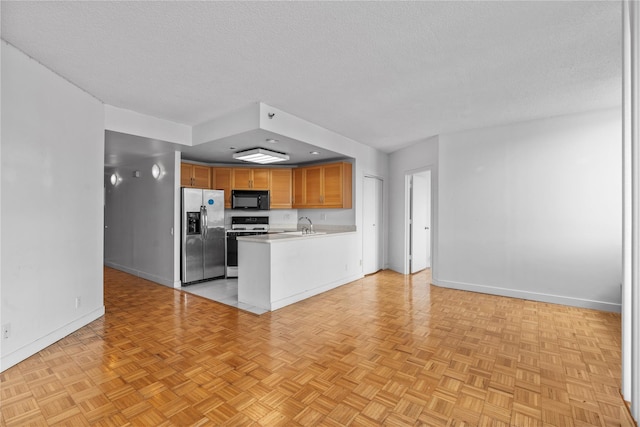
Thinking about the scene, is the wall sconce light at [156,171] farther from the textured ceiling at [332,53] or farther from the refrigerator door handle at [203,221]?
the textured ceiling at [332,53]

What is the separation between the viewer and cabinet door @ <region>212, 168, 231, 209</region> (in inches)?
246

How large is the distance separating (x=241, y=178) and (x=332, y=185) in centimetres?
204

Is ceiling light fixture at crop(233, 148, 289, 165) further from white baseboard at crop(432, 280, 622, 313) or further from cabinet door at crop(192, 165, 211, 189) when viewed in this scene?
white baseboard at crop(432, 280, 622, 313)

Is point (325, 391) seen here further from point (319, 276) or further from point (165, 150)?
point (165, 150)

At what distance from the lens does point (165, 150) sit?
5.07m

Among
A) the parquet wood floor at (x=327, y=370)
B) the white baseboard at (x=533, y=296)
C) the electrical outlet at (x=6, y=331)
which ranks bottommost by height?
the parquet wood floor at (x=327, y=370)

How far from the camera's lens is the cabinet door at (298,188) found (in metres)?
6.26

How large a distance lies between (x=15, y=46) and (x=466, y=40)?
373 centimetres

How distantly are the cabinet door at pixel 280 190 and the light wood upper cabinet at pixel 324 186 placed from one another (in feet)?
0.49

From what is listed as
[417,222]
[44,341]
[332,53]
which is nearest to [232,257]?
[44,341]

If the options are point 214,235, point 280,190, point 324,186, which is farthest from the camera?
point 280,190

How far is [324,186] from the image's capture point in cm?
589

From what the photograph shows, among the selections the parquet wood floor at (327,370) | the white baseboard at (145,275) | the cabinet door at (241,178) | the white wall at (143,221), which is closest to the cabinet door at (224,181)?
the cabinet door at (241,178)

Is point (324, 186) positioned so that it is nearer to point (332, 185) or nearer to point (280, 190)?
point (332, 185)
